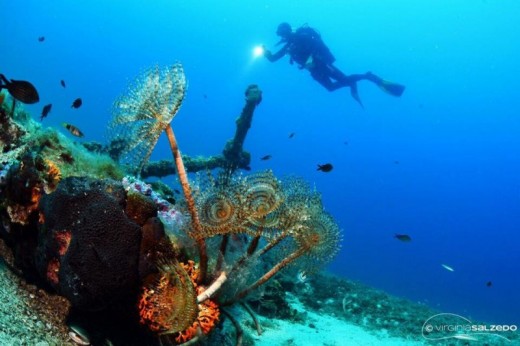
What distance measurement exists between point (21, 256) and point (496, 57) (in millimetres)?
143323

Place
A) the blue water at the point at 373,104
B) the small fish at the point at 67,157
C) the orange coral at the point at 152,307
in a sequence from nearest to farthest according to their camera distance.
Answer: the orange coral at the point at 152,307 → the small fish at the point at 67,157 → the blue water at the point at 373,104

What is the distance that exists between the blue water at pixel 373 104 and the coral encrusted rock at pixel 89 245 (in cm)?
8197

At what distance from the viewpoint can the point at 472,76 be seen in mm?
125750

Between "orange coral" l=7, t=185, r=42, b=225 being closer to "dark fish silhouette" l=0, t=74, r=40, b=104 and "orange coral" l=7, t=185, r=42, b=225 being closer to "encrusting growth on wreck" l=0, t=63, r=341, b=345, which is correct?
"encrusting growth on wreck" l=0, t=63, r=341, b=345

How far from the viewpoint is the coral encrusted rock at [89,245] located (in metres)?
2.87

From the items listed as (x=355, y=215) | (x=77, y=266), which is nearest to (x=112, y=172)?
(x=77, y=266)

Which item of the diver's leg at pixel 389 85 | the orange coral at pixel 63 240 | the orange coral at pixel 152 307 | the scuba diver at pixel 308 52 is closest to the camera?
the orange coral at pixel 63 240

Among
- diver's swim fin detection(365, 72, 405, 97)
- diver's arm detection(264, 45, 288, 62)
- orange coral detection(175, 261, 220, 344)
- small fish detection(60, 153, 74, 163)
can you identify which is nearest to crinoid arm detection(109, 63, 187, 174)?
orange coral detection(175, 261, 220, 344)

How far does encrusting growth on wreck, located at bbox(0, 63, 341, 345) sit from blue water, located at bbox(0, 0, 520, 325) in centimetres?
8084

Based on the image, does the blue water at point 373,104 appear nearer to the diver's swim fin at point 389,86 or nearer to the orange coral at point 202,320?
the diver's swim fin at point 389,86

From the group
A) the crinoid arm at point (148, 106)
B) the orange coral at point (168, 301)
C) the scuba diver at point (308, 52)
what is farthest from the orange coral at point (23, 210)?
the scuba diver at point (308, 52)

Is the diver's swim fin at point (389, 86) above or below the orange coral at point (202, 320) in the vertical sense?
above

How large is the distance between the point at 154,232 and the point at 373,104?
15195 cm

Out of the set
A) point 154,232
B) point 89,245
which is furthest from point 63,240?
point 154,232
